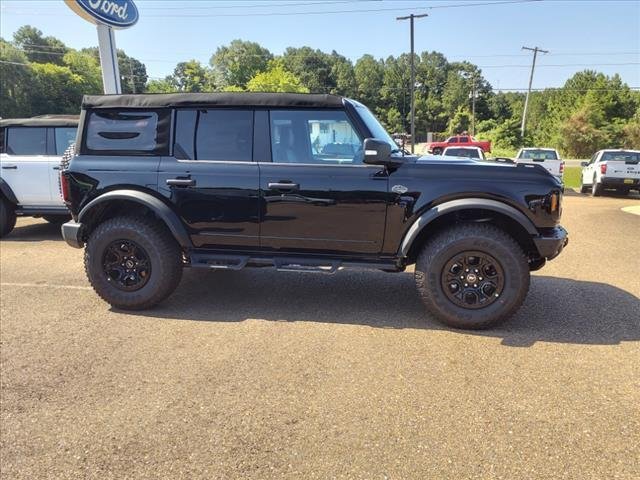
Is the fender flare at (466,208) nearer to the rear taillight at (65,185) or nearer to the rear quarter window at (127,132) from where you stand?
the rear quarter window at (127,132)

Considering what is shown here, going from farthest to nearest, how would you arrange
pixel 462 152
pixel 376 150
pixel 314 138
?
pixel 462 152, pixel 314 138, pixel 376 150

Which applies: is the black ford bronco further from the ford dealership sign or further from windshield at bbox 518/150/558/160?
windshield at bbox 518/150/558/160

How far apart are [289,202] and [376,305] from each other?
139 cm

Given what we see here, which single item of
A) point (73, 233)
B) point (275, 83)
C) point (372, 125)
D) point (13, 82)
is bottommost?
point (73, 233)

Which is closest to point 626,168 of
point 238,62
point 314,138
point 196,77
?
point 314,138

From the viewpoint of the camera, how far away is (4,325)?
14.2 feet

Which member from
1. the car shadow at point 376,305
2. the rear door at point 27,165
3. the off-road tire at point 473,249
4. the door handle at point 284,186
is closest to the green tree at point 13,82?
the rear door at point 27,165

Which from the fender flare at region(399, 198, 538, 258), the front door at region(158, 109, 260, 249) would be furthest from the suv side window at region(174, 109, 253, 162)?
the fender flare at region(399, 198, 538, 258)

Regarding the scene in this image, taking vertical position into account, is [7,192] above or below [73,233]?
below

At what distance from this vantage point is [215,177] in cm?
434

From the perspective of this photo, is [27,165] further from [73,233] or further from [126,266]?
[126,266]

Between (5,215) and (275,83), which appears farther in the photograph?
(275,83)

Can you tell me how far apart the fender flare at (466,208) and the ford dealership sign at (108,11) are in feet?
37.8

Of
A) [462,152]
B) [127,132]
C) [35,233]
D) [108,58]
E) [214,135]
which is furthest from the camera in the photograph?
[462,152]
